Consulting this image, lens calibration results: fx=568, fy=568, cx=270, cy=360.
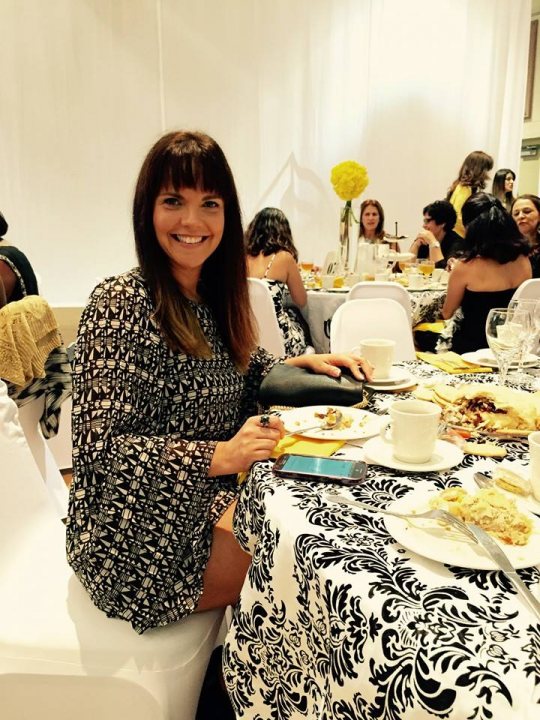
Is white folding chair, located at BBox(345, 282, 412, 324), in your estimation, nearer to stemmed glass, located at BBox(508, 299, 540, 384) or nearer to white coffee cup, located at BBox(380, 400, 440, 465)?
stemmed glass, located at BBox(508, 299, 540, 384)

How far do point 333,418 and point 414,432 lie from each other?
24 cm

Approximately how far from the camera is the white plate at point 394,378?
4.71 ft

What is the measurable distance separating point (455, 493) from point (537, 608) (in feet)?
0.73

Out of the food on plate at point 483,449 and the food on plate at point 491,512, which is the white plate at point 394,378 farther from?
the food on plate at point 491,512

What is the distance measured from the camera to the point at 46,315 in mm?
2252

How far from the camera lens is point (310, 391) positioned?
1.28 metres

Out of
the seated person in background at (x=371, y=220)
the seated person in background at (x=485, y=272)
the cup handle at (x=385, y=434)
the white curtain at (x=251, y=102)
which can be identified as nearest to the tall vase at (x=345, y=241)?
the seated person in background at (x=485, y=272)

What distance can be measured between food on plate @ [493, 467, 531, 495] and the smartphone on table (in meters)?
0.21

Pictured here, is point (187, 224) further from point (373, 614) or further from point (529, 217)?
point (529, 217)

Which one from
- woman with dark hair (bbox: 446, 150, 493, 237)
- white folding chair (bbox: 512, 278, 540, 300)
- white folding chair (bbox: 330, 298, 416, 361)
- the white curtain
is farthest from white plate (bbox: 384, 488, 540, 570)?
woman with dark hair (bbox: 446, 150, 493, 237)

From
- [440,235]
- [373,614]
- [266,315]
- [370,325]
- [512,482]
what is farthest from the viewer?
[440,235]

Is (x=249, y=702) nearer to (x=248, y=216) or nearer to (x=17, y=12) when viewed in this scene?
(x=17, y=12)

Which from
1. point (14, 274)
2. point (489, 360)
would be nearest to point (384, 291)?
point (489, 360)

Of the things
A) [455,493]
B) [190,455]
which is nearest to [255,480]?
[190,455]
